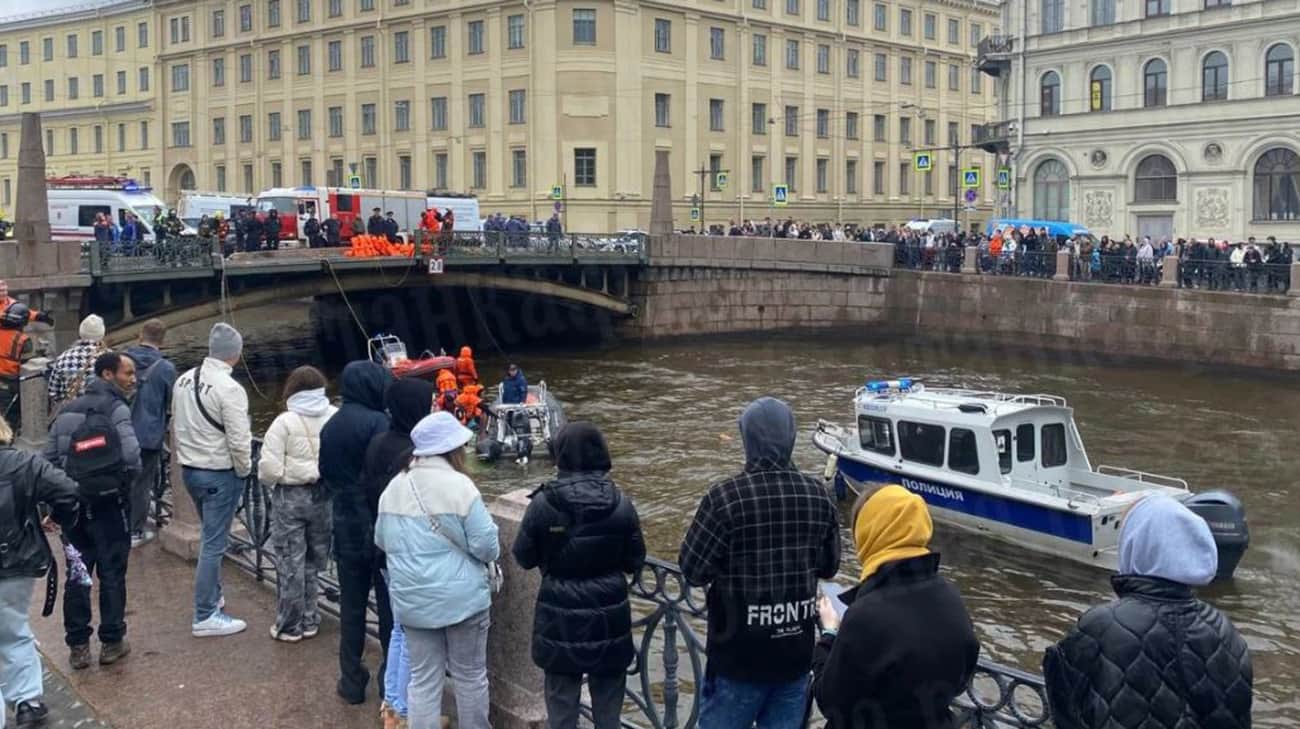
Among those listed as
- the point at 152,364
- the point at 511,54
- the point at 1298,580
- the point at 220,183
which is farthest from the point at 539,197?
the point at 152,364

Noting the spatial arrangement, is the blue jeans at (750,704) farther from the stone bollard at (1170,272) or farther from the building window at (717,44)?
the building window at (717,44)

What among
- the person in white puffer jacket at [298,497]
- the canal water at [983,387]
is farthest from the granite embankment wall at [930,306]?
the person in white puffer jacket at [298,497]

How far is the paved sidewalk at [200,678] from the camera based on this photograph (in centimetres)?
637

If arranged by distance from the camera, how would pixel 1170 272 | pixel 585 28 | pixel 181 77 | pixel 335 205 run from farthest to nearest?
pixel 181 77 → pixel 585 28 → pixel 335 205 → pixel 1170 272

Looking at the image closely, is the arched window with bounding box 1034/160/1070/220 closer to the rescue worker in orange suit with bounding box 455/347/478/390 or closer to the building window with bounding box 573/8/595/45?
the building window with bounding box 573/8/595/45

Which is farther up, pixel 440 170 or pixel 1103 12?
pixel 1103 12

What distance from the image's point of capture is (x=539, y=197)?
5503 centimetres

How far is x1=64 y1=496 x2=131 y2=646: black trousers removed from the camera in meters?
6.91

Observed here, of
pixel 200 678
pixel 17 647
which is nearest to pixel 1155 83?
pixel 200 678

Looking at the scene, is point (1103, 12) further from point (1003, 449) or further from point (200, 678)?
point (200, 678)

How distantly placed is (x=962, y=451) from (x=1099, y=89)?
3276cm

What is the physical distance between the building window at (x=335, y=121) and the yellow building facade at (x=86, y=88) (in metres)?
15.1

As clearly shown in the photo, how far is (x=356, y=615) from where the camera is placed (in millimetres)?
6445

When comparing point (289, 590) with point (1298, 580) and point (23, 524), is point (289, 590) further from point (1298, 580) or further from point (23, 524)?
point (1298, 580)
